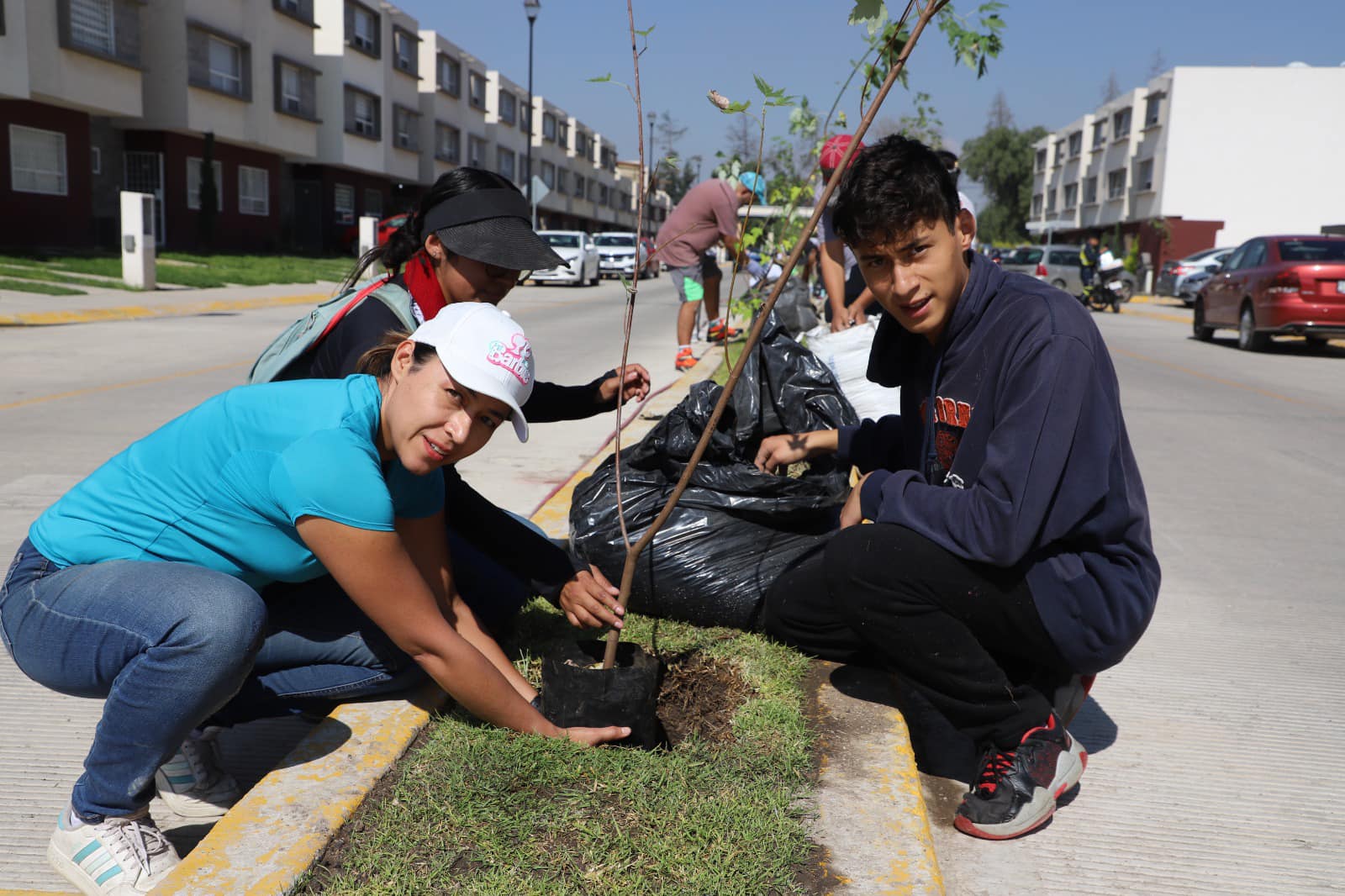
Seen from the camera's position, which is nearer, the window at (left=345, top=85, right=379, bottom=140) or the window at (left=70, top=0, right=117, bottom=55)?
the window at (left=70, top=0, right=117, bottom=55)

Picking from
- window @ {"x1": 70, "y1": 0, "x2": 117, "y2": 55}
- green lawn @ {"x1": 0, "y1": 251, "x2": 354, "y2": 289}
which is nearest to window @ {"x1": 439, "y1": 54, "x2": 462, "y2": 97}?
green lawn @ {"x1": 0, "y1": 251, "x2": 354, "y2": 289}

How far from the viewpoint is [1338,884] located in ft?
7.80

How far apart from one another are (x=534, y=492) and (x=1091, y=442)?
3682 millimetres

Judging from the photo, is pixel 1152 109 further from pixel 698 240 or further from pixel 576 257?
pixel 698 240

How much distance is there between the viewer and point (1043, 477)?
2.34 meters

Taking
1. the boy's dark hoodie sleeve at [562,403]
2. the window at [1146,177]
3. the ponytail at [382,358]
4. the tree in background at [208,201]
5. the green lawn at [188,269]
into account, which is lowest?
the green lawn at [188,269]

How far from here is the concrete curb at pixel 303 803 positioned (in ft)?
6.31

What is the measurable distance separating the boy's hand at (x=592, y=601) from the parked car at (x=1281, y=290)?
48.5 feet

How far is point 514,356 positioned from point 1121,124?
64672mm

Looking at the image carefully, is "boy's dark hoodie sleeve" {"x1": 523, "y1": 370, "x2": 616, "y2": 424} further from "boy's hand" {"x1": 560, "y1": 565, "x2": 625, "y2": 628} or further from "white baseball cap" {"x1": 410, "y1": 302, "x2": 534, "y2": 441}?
"white baseball cap" {"x1": 410, "y1": 302, "x2": 534, "y2": 441}

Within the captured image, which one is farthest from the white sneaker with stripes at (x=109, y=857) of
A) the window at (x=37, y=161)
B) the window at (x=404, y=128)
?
the window at (x=404, y=128)

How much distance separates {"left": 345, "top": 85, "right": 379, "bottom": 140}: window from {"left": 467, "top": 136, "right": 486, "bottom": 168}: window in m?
12.7

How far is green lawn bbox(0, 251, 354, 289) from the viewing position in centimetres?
1959

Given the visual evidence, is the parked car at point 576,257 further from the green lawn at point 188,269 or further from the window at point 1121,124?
the window at point 1121,124
